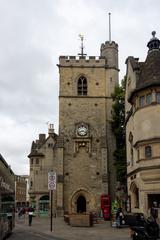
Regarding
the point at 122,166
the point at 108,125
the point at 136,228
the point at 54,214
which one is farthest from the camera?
the point at 108,125

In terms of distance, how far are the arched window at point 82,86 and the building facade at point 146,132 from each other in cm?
2325

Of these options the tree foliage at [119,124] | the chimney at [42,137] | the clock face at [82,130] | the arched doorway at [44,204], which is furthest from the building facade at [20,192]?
the tree foliage at [119,124]

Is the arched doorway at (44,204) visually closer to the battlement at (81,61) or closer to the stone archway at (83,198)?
the stone archway at (83,198)

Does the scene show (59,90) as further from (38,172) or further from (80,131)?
(38,172)

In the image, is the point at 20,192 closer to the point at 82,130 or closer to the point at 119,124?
the point at 82,130

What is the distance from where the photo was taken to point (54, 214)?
4603cm

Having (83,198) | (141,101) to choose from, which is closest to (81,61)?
(83,198)

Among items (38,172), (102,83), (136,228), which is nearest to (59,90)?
(102,83)

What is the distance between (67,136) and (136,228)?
1313 inches

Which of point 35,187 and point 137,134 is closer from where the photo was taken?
point 137,134

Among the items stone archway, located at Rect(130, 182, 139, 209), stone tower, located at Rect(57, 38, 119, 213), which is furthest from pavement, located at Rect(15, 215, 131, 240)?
stone tower, located at Rect(57, 38, 119, 213)

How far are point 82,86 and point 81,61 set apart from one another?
3.45 meters

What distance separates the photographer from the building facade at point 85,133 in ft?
153

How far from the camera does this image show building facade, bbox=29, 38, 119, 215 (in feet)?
153
